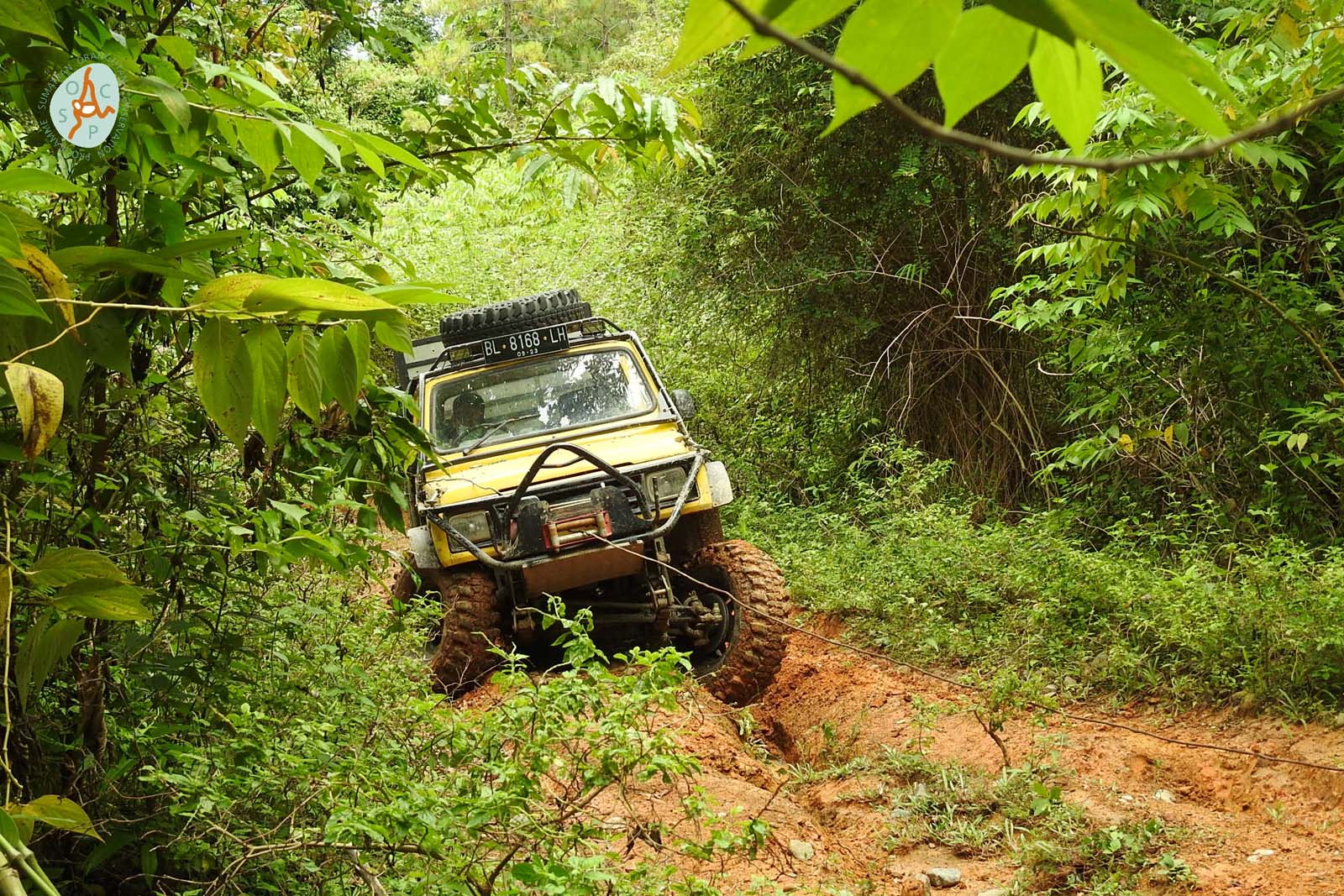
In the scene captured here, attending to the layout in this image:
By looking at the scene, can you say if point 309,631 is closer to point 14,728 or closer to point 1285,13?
point 14,728

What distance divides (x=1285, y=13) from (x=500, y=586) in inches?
165

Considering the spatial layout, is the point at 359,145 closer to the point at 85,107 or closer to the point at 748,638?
the point at 85,107

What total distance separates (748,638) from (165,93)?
4.66m

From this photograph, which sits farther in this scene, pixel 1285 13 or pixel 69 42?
pixel 1285 13

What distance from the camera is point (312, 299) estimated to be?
0.97m

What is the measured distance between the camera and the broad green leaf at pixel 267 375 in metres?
1.07

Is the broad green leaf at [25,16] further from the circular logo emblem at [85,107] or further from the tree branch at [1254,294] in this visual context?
the tree branch at [1254,294]

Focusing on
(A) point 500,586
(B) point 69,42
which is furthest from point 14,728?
(A) point 500,586

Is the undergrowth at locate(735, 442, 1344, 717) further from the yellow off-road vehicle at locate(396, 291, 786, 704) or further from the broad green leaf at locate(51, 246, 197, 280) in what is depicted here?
the broad green leaf at locate(51, 246, 197, 280)

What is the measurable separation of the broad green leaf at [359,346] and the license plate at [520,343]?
5524 mm

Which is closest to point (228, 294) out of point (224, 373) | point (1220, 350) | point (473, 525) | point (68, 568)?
point (224, 373)

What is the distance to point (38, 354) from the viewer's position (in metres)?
1.14

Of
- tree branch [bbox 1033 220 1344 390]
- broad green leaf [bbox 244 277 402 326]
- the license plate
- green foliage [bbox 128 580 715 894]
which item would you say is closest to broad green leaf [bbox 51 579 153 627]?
broad green leaf [bbox 244 277 402 326]

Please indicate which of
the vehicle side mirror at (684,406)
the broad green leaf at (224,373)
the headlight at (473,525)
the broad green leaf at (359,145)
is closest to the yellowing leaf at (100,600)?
the broad green leaf at (224,373)
